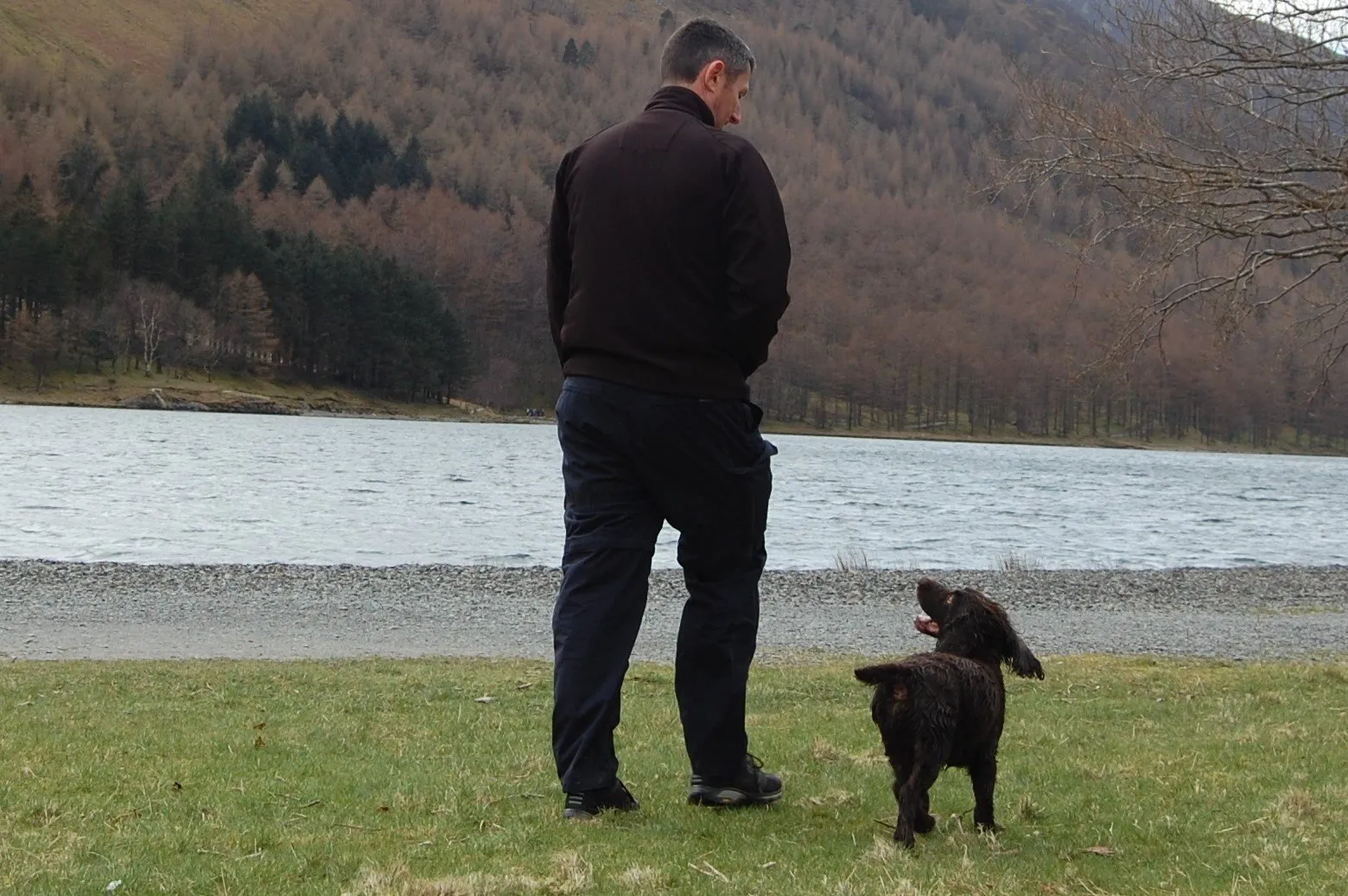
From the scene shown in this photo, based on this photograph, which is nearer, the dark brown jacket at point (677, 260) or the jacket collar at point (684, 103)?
the dark brown jacket at point (677, 260)

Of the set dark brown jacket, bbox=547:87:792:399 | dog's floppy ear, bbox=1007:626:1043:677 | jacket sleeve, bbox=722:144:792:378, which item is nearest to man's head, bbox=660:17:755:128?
dark brown jacket, bbox=547:87:792:399

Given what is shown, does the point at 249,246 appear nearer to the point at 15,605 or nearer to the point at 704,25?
the point at 15,605

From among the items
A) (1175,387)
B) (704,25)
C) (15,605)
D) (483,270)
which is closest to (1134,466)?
(1175,387)

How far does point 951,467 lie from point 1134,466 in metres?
23.5

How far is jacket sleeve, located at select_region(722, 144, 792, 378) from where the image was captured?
549cm

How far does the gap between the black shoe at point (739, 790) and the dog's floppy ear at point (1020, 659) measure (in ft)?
4.01

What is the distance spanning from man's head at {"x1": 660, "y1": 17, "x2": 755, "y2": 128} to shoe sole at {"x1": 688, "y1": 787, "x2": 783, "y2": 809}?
9.79 ft

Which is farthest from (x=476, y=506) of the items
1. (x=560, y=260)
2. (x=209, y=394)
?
(x=209, y=394)

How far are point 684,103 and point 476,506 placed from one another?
41316 millimetres

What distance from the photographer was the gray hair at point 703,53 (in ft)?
19.4

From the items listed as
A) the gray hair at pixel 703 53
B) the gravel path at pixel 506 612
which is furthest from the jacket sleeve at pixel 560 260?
the gravel path at pixel 506 612

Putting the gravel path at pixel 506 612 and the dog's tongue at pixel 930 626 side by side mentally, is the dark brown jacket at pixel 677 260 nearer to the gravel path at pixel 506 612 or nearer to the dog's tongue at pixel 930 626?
the dog's tongue at pixel 930 626

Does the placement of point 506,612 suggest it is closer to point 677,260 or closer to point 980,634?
point 980,634

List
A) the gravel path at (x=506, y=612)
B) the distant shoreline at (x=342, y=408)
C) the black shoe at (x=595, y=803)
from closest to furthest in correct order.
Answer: the black shoe at (x=595, y=803), the gravel path at (x=506, y=612), the distant shoreline at (x=342, y=408)
